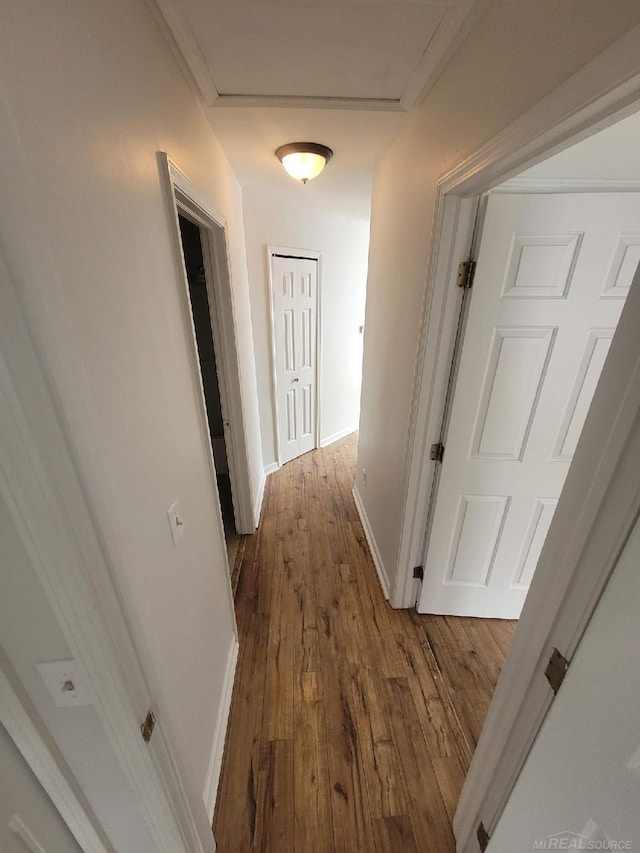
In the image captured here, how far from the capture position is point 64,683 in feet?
1.89

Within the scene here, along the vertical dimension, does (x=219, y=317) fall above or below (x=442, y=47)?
below

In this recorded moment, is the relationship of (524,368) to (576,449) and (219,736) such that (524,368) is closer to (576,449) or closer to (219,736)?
(576,449)

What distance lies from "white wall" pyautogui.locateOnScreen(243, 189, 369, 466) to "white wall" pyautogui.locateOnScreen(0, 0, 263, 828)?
4.49 ft

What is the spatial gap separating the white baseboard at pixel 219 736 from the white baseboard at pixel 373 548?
91 cm

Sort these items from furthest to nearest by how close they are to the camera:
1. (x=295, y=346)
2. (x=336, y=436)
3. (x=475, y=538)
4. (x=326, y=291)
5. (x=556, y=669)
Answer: (x=336, y=436) < (x=326, y=291) < (x=295, y=346) < (x=475, y=538) < (x=556, y=669)

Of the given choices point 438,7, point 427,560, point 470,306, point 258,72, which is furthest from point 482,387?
point 258,72

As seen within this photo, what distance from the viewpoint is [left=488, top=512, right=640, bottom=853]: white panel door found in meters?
0.54

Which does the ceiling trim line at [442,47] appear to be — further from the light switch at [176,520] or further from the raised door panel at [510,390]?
the light switch at [176,520]

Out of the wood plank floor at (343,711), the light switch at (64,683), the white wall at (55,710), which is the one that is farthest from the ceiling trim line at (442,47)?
the wood plank floor at (343,711)

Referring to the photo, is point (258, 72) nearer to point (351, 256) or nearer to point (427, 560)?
point (427, 560)

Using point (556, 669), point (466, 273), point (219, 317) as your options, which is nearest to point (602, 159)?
point (466, 273)

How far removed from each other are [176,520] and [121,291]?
0.63 m

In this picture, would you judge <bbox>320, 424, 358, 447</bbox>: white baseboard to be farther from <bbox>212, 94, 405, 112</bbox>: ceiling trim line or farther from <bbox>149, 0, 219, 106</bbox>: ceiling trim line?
<bbox>149, 0, 219, 106</bbox>: ceiling trim line

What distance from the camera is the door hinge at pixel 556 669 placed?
67 cm
